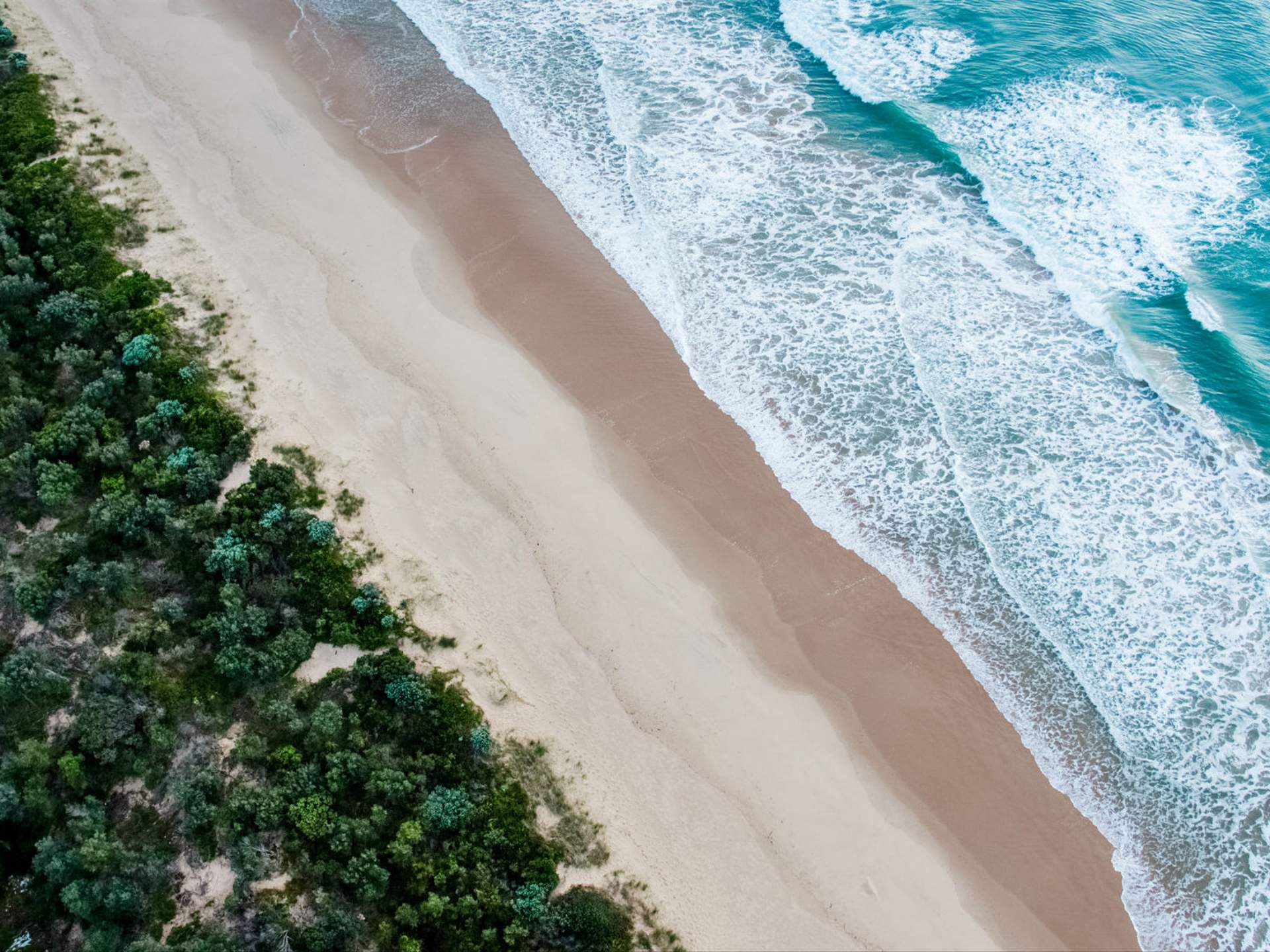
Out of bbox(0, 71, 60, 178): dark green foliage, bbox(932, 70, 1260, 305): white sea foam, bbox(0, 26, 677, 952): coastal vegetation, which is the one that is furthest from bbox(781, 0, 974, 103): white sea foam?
bbox(0, 71, 60, 178): dark green foliage

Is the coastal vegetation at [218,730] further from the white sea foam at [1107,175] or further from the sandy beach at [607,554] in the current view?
the white sea foam at [1107,175]

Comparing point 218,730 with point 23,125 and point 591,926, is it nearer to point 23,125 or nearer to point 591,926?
point 591,926

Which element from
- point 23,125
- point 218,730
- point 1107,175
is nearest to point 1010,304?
point 1107,175

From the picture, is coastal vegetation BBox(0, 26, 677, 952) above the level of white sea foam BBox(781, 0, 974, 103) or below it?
below

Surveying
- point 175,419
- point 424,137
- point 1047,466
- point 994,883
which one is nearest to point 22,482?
point 175,419

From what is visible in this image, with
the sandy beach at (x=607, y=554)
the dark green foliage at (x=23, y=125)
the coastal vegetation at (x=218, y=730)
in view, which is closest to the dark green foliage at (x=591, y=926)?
the coastal vegetation at (x=218, y=730)

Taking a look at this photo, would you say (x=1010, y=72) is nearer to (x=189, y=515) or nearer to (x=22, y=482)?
(x=189, y=515)

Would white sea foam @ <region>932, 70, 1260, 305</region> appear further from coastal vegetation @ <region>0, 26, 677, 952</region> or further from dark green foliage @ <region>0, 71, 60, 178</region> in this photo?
dark green foliage @ <region>0, 71, 60, 178</region>
